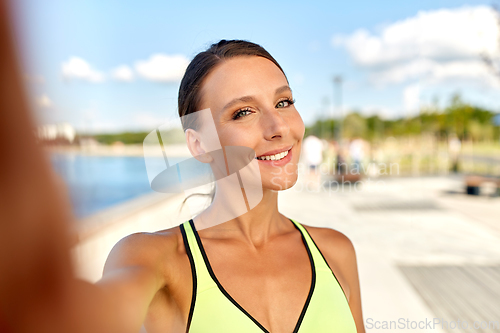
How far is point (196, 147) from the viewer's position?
1.32 m

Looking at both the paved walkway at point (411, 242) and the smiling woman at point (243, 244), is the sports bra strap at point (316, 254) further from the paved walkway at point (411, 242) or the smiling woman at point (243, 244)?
the paved walkway at point (411, 242)

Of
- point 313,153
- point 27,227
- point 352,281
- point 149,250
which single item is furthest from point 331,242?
point 313,153

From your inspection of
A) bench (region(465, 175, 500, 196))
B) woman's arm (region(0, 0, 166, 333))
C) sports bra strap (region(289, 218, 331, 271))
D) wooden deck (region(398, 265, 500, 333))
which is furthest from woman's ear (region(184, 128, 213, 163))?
bench (region(465, 175, 500, 196))

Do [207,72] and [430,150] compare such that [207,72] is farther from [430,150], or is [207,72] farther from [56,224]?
[430,150]

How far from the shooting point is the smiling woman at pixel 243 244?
3.51 ft

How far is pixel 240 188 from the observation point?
1.32m

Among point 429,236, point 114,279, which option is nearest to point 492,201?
point 429,236

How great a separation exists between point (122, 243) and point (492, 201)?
9.19 m

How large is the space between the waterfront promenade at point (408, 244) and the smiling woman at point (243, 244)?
0.72 feet

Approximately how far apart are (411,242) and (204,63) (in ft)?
16.0

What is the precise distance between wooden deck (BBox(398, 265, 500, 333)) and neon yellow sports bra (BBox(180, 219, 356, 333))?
249cm

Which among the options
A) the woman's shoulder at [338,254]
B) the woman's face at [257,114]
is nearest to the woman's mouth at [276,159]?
the woman's face at [257,114]

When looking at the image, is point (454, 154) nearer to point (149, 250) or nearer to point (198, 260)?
point (198, 260)

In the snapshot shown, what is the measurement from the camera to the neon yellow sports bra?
3.47 feet
